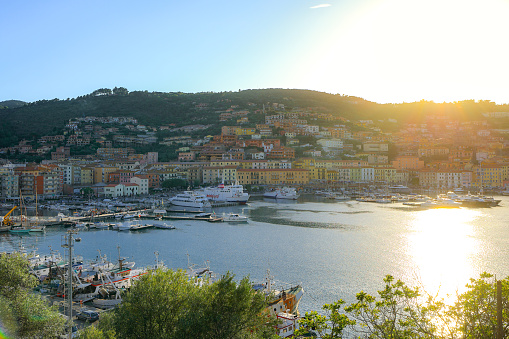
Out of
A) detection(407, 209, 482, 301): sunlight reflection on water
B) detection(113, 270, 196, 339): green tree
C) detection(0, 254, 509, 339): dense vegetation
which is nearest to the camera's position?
detection(0, 254, 509, 339): dense vegetation

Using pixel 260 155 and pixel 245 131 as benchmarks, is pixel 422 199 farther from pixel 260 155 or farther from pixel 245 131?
pixel 245 131

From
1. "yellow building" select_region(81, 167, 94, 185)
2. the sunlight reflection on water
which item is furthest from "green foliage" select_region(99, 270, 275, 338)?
"yellow building" select_region(81, 167, 94, 185)

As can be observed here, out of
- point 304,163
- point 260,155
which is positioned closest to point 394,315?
point 304,163

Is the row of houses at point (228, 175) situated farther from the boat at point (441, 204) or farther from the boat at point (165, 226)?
the boat at point (165, 226)

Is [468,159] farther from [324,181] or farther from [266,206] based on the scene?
[266,206]

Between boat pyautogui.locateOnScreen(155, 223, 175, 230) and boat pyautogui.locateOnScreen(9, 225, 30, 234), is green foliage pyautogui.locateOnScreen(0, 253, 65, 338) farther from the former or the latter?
boat pyautogui.locateOnScreen(155, 223, 175, 230)
